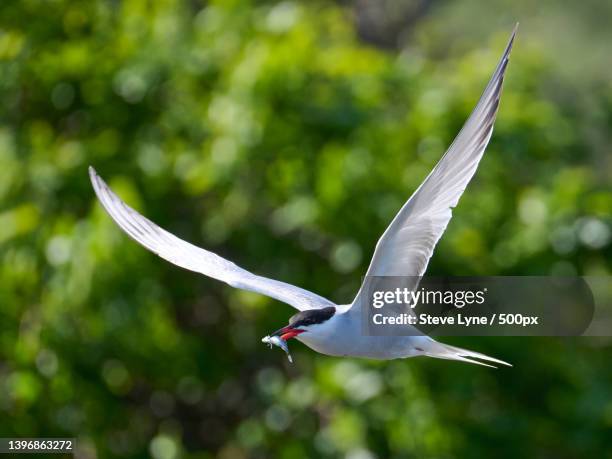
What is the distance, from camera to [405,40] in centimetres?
1457

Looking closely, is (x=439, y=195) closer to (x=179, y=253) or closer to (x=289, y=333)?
(x=289, y=333)

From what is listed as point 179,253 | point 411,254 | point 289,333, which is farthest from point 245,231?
point 289,333

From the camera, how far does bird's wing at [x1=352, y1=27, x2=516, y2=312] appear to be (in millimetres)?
2674

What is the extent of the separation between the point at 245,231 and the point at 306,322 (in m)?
4.01

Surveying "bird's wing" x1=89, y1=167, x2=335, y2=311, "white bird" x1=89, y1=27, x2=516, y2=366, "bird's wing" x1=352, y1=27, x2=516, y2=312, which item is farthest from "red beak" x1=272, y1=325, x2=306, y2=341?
"bird's wing" x1=89, y1=167, x2=335, y2=311

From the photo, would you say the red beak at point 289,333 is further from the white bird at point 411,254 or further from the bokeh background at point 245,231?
the bokeh background at point 245,231

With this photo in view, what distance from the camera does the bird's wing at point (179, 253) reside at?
3082 millimetres

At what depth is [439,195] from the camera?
2762 mm

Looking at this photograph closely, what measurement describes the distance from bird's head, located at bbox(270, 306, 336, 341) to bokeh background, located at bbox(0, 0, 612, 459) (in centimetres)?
Answer: 337

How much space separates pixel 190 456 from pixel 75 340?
105cm

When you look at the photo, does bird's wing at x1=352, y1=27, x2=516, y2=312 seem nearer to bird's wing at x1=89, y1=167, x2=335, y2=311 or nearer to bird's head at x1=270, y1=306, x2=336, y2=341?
bird's head at x1=270, y1=306, x2=336, y2=341

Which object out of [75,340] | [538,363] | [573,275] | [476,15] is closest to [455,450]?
[538,363]

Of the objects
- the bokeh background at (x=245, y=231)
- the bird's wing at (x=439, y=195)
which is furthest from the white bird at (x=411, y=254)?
the bokeh background at (x=245, y=231)

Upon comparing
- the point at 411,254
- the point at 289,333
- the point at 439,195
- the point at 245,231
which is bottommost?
the point at 245,231
